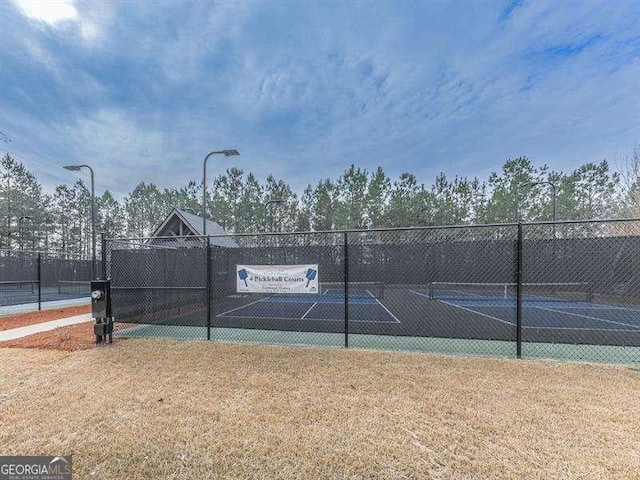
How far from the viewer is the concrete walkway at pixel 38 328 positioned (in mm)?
6695

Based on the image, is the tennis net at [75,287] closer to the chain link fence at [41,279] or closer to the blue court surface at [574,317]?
the chain link fence at [41,279]

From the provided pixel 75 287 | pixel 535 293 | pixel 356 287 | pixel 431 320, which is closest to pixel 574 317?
pixel 431 320

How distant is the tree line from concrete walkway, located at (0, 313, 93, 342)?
16.1 m

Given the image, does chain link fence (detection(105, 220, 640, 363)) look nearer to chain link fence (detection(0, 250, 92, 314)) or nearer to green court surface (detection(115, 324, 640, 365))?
green court surface (detection(115, 324, 640, 365))

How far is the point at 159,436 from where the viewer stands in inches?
107

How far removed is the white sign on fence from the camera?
586 centimetres

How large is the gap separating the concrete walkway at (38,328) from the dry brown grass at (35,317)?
41 cm

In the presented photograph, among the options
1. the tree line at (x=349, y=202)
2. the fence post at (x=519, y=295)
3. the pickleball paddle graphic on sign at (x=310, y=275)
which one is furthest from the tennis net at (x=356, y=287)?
the tree line at (x=349, y=202)

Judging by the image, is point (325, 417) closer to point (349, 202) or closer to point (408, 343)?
point (408, 343)

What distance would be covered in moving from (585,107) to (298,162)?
54.7ft

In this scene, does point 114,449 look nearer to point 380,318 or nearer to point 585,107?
point 380,318

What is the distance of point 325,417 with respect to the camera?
303 cm

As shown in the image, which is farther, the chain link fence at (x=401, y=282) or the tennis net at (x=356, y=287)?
the tennis net at (x=356, y=287)

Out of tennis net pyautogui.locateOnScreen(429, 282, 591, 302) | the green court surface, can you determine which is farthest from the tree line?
the green court surface
